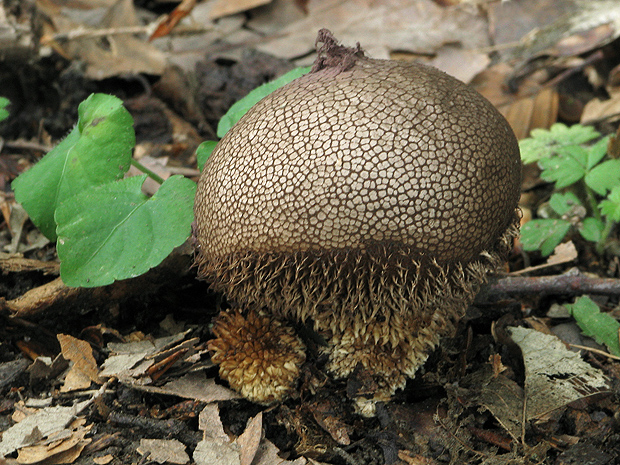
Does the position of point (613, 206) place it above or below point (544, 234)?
above

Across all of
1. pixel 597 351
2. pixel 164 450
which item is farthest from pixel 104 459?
Answer: pixel 597 351

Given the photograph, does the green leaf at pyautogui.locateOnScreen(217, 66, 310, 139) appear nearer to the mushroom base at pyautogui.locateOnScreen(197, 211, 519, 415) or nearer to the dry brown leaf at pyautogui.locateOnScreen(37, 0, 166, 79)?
the mushroom base at pyautogui.locateOnScreen(197, 211, 519, 415)

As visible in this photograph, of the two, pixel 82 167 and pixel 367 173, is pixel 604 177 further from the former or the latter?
pixel 82 167

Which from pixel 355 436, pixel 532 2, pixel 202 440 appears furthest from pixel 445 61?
pixel 202 440

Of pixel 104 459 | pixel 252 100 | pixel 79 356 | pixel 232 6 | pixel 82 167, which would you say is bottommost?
pixel 104 459

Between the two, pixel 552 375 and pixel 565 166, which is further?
pixel 565 166

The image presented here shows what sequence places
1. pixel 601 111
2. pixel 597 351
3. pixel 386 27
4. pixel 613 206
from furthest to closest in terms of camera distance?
pixel 386 27
pixel 601 111
pixel 613 206
pixel 597 351

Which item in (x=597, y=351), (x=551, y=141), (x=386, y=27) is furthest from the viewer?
(x=386, y=27)
